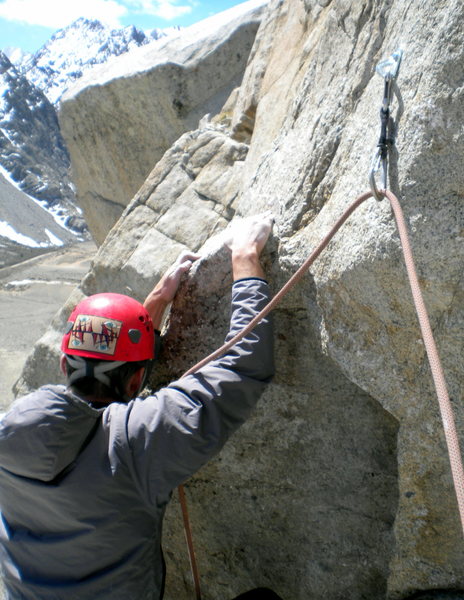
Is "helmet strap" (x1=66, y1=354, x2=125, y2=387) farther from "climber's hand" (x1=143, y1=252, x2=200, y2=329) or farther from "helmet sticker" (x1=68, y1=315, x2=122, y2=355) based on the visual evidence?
"climber's hand" (x1=143, y1=252, x2=200, y2=329)

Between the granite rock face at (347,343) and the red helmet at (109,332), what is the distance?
1.59 ft

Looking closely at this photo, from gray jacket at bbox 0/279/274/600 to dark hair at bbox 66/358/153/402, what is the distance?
18 centimetres

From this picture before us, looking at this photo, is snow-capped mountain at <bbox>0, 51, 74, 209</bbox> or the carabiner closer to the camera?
the carabiner

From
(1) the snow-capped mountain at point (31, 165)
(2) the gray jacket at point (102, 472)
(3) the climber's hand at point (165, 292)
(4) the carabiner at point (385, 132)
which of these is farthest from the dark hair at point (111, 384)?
(1) the snow-capped mountain at point (31, 165)

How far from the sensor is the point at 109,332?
94.7 inches

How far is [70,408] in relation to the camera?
1974mm

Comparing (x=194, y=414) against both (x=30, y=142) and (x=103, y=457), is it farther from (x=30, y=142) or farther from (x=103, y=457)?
(x=30, y=142)

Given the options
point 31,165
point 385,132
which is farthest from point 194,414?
point 31,165

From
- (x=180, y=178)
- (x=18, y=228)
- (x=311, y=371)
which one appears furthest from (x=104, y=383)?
(x=18, y=228)

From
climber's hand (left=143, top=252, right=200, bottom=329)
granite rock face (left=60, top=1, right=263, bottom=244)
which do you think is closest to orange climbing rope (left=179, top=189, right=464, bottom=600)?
climber's hand (left=143, top=252, right=200, bottom=329)

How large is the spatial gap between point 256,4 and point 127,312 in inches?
347

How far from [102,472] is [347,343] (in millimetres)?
1056

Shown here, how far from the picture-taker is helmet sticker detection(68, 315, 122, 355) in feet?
7.75

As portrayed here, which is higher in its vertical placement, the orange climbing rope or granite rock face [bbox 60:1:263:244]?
granite rock face [bbox 60:1:263:244]
